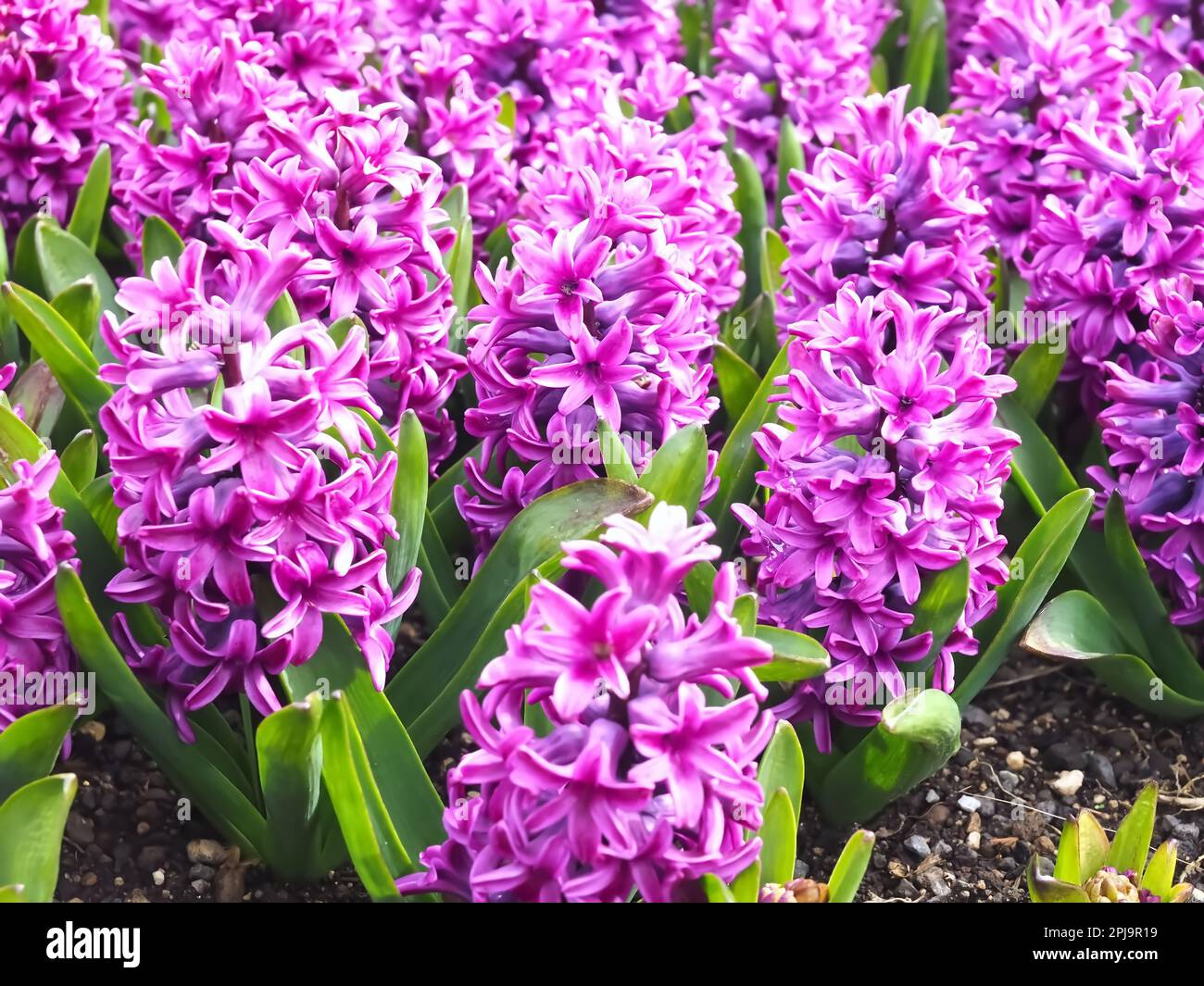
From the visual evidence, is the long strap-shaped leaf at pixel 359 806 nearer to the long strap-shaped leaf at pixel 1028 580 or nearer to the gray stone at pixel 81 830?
the gray stone at pixel 81 830

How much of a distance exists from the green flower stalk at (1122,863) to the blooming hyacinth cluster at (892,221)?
1056 millimetres

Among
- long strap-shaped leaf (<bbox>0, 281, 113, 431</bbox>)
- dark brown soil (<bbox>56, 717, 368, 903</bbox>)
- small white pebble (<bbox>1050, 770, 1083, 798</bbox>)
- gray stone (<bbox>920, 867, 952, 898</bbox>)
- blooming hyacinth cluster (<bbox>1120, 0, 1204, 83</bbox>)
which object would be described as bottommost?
dark brown soil (<bbox>56, 717, 368, 903</bbox>)

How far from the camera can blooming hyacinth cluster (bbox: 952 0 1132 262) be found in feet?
10.3

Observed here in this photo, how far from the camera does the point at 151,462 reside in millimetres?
1885

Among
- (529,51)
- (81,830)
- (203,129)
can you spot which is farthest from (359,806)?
(529,51)

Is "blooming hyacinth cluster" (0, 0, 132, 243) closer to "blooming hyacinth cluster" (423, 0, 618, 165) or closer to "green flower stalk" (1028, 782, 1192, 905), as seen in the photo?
"blooming hyacinth cluster" (423, 0, 618, 165)

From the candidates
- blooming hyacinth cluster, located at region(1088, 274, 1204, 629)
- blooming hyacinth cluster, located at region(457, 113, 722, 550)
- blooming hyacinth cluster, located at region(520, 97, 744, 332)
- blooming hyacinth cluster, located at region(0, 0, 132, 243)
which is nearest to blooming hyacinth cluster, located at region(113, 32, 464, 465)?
blooming hyacinth cluster, located at region(457, 113, 722, 550)

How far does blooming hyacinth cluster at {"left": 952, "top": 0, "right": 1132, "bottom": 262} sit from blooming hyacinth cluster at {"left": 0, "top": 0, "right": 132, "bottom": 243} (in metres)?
2.03

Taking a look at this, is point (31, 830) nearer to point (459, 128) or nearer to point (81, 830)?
point (81, 830)

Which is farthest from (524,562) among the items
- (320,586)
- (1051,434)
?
(1051,434)

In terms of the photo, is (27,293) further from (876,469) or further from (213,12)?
(876,469)

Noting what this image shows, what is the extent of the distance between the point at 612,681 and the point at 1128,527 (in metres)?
1.52

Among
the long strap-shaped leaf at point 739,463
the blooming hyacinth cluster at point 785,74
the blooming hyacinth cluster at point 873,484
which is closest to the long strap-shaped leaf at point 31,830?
the blooming hyacinth cluster at point 873,484
